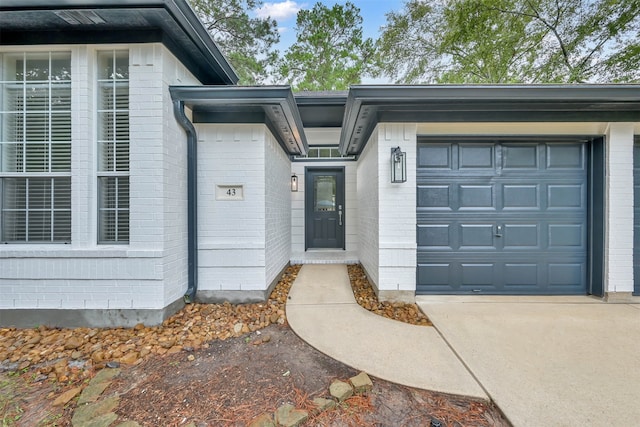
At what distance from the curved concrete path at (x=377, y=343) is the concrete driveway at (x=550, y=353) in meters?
A: 0.15

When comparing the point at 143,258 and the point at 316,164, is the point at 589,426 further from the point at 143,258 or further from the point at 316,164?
the point at 316,164

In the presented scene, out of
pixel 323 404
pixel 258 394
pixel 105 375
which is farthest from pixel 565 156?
pixel 105 375

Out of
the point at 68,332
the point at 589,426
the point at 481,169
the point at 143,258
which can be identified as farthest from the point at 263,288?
the point at 481,169

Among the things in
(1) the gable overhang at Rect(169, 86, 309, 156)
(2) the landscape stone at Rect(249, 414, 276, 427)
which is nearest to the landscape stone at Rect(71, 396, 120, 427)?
(2) the landscape stone at Rect(249, 414, 276, 427)

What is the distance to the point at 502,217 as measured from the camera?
359cm

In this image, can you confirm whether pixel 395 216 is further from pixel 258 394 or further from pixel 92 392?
pixel 92 392

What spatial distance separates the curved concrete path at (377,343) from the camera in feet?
6.34

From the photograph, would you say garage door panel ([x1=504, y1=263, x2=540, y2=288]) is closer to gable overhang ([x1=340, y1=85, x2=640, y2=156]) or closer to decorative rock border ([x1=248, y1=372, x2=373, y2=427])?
gable overhang ([x1=340, y1=85, x2=640, y2=156])

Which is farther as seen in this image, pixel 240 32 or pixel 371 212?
pixel 240 32

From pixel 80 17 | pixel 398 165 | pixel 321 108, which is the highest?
pixel 321 108

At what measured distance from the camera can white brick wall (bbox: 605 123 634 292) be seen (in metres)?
3.38

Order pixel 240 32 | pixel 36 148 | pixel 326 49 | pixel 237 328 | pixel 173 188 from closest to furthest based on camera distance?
1. pixel 237 328
2. pixel 36 148
3. pixel 173 188
4. pixel 240 32
5. pixel 326 49

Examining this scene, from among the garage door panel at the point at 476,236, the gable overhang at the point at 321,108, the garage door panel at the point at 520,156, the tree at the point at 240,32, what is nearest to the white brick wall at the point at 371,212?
the garage door panel at the point at 476,236

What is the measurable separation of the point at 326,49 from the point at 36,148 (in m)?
11.5
